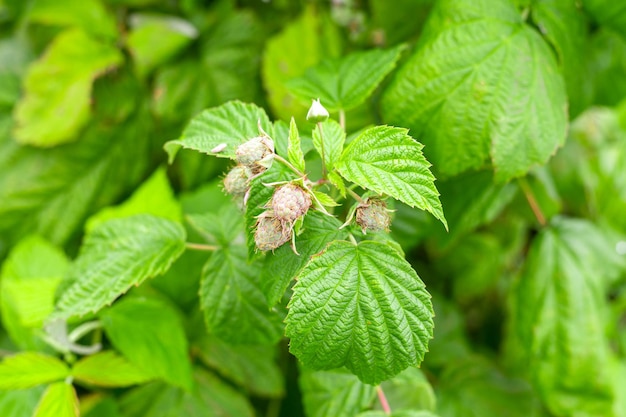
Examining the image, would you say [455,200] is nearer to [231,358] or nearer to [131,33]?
[231,358]

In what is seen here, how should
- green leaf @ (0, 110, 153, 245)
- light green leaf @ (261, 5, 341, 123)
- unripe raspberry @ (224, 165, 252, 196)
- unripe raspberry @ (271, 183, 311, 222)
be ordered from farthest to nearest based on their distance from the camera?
green leaf @ (0, 110, 153, 245), light green leaf @ (261, 5, 341, 123), unripe raspberry @ (224, 165, 252, 196), unripe raspberry @ (271, 183, 311, 222)

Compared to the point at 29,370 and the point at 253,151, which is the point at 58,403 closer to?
the point at 29,370

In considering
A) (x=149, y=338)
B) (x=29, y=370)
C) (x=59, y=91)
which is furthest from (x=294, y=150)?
(x=59, y=91)

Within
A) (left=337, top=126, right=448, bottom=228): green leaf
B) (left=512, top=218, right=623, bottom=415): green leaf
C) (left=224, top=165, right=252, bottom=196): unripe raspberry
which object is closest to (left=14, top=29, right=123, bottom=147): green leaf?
(left=224, top=165, right=252, bottom=196): unripe raspberry

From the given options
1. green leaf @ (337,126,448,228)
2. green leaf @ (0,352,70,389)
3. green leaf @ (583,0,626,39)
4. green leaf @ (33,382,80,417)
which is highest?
green leaf @ (583,0,626,39)

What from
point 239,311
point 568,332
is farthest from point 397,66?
point 568,332

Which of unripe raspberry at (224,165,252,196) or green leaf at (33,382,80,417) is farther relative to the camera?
green leaf at (33,382,80,417)

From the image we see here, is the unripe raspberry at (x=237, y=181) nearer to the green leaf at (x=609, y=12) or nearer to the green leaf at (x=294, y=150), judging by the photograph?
the green leaf at (x=294, y=150)

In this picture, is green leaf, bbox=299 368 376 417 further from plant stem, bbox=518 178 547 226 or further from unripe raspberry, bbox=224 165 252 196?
plant stem, bbox=518 178 547 226
